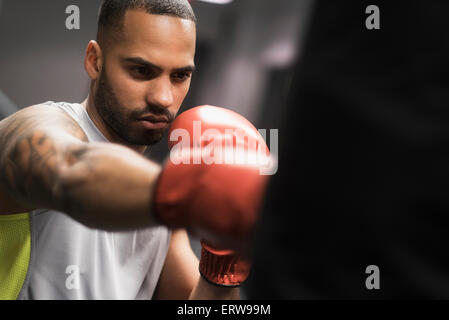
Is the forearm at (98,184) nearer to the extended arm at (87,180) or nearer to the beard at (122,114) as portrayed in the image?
the extended arm at (87,180)

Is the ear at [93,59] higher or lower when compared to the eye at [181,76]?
higher

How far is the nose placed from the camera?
855 millimetres

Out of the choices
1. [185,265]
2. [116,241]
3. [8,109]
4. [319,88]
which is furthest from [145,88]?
[8,109]

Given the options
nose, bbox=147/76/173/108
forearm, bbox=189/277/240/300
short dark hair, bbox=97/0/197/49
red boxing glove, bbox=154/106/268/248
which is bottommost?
forearm, bbox=189/277/240/300

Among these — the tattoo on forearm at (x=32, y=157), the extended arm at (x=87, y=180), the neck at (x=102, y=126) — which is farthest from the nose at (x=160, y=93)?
the extended arm at (x=87, y=180)

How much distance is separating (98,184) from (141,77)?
1.76ft

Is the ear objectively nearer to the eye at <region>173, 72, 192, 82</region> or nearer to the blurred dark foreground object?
the eye at <region>173, 72, 192, 82</region>

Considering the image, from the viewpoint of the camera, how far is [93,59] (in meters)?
0.95

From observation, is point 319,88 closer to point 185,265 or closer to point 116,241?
point 116,241

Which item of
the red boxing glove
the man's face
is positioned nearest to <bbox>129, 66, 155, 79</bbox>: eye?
the man's face

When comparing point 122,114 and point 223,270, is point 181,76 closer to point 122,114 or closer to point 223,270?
point 122,114

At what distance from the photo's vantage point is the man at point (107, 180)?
389 millimetres

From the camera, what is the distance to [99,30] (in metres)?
0.94

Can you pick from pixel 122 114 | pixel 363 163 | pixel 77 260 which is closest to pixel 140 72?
pixel 122 114
